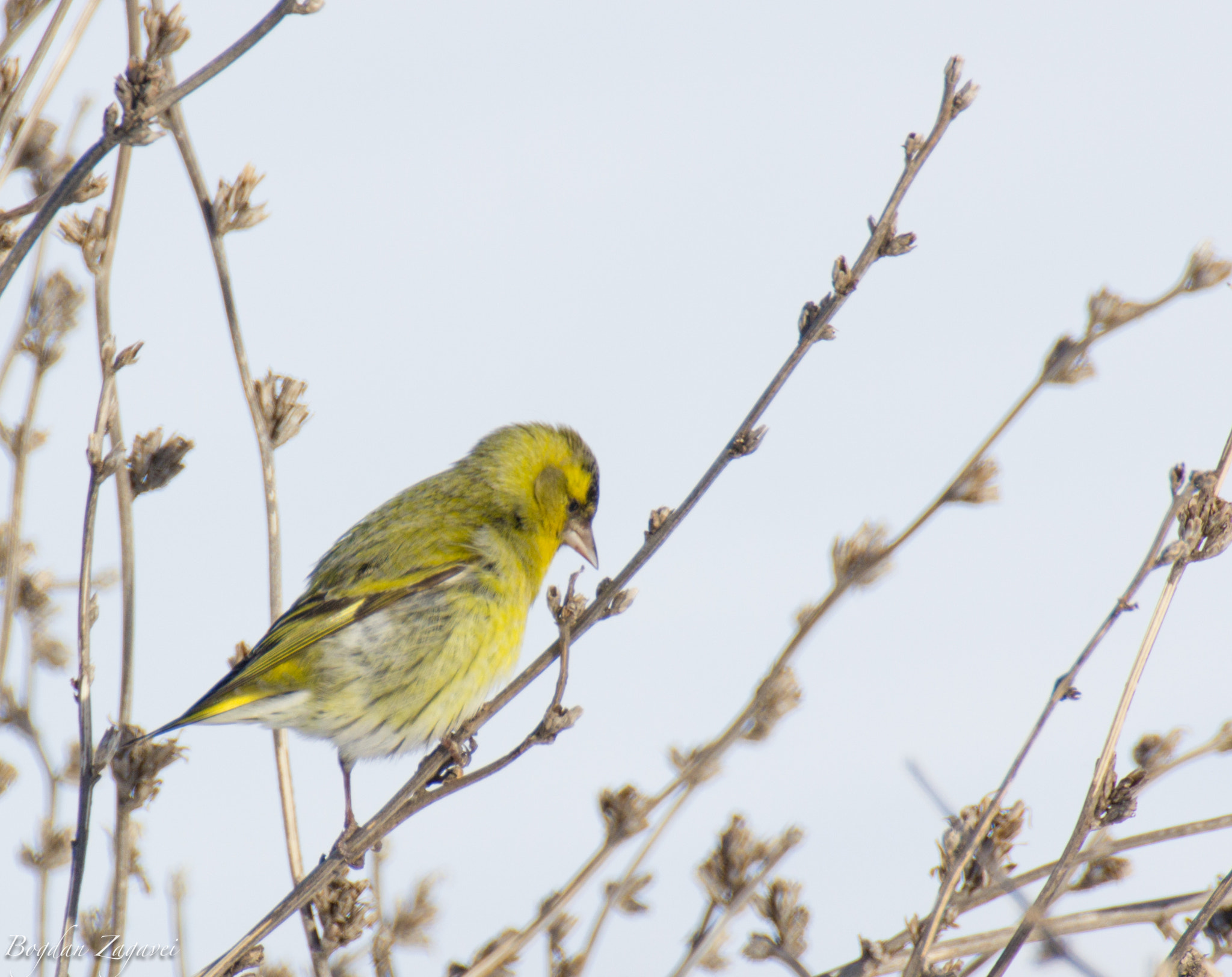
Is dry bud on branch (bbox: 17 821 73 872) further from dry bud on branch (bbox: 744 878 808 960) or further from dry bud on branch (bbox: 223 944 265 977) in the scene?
dry bud on branch (bbox: 744 878 808 960)

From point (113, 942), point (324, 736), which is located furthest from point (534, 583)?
point (113, 942)

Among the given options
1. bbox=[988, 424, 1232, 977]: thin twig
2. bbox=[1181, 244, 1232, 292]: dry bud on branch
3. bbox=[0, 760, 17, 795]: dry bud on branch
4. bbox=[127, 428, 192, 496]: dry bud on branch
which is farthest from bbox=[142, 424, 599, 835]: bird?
bbox=[1181, 244, 1232, 292]: dry bud on branch

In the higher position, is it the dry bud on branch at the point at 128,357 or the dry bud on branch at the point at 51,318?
the dry bud on branch at the point at 51,318

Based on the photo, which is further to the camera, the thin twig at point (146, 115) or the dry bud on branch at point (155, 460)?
the dry bud on branch at point (155, 460)

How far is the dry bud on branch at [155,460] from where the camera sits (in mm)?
3256

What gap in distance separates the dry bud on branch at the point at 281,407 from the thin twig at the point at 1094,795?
2.50 meters

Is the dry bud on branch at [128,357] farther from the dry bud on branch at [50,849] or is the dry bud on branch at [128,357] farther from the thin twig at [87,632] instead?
the dry bud on branch at [50,849]

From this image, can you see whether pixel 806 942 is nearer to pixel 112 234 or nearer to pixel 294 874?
pixel 294 874

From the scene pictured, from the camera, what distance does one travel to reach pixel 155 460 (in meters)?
3.28

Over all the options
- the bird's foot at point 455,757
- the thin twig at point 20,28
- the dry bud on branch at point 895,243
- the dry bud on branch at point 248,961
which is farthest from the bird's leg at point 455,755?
the thin twig at point 20,28

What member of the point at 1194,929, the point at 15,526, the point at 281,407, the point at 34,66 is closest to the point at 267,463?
the point at 281,407

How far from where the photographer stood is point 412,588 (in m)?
5.20

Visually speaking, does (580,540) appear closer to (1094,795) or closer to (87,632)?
(87,632)

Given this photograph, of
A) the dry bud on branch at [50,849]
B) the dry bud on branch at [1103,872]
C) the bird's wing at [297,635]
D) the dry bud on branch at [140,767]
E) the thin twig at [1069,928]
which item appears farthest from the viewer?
the bird's wing at [297,635]
